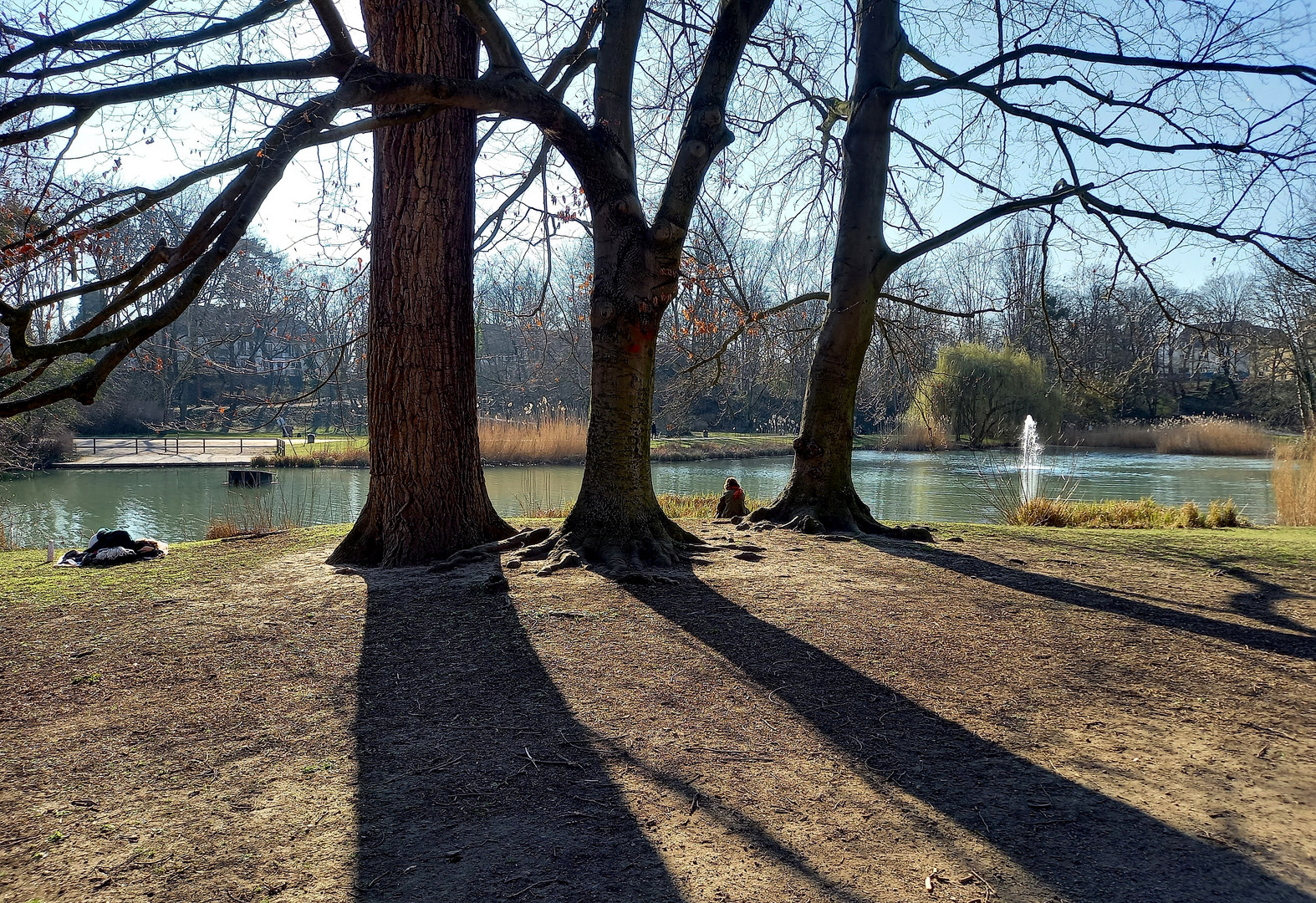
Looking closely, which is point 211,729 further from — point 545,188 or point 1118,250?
point 1118,250

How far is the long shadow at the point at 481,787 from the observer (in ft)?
7.31

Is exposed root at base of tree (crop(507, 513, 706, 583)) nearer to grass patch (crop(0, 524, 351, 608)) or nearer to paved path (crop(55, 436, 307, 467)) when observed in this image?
grass patch (crop(0, 524, 351, 608))

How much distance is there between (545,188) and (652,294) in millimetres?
3058

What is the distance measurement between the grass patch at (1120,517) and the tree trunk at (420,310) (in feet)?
24.6

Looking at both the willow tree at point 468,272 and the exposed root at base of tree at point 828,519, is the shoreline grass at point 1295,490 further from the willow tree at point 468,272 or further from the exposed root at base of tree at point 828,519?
the willow tree at point 468,272

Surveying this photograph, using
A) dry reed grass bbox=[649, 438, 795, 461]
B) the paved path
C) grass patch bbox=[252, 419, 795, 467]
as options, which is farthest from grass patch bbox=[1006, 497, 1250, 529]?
the paved path

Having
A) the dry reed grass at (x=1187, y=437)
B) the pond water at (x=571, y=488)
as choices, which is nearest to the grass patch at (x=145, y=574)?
the pond water at (x=571, y=488)

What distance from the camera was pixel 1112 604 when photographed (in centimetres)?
513

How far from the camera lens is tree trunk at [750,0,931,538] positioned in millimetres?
7863

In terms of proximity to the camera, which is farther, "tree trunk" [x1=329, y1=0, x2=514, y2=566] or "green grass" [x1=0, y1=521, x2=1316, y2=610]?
"tree trunk" [x1=329, y1=0, x2=514, y2=566]

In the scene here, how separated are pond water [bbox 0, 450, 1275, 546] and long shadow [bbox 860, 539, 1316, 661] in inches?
272

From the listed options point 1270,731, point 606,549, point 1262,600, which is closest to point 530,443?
point 606,549

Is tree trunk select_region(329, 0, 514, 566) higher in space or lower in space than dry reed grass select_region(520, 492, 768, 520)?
higher

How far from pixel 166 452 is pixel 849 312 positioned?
29.2 m
